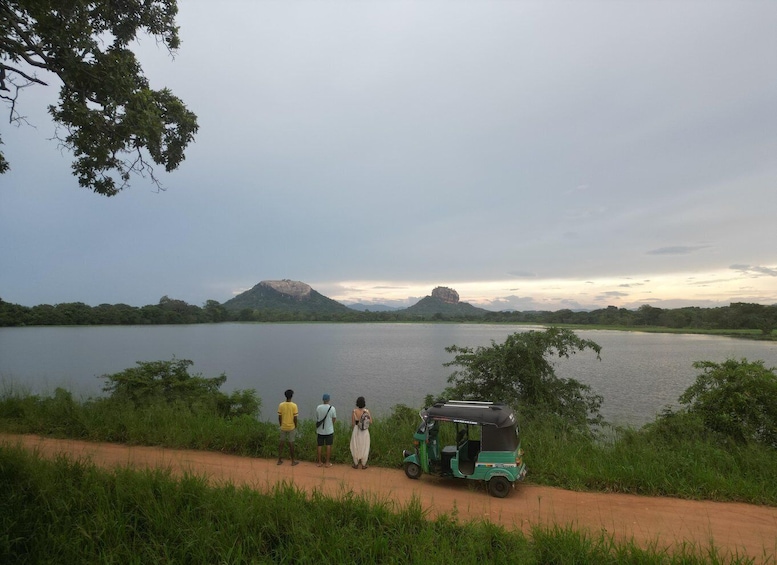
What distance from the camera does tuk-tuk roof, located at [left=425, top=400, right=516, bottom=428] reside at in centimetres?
643

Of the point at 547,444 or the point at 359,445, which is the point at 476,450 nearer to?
the point at 547,444

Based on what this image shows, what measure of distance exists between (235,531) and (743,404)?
9.99 metres

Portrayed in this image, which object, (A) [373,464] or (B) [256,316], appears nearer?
(A) [373,464]

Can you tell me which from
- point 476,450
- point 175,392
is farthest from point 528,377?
point 175,392

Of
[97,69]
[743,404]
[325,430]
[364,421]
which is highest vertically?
[97,69]

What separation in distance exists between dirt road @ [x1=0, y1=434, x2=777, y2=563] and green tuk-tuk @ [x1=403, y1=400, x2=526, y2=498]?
0.26m

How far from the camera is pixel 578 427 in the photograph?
33.8 ft

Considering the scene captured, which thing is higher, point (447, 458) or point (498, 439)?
point (498, 439)

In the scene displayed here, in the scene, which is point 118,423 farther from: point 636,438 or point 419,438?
point 636,438

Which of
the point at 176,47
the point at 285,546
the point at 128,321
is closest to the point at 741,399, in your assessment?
the point at 285,546

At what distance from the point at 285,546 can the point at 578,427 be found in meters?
8.39

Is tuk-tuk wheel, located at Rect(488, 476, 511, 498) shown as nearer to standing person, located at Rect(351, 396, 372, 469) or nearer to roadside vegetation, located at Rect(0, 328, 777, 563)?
roadside vegetation, located at Rect(0, 328, 777, 563)

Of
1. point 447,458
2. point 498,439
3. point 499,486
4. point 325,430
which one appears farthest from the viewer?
point 325,430

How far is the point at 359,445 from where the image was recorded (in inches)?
299
